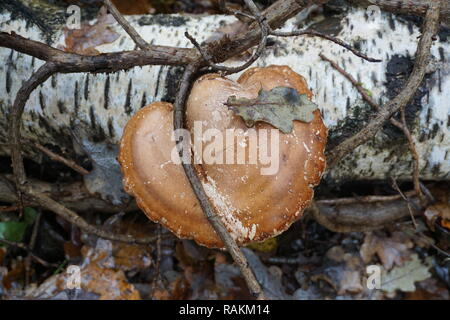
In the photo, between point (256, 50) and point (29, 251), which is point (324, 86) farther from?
point (29, 251)

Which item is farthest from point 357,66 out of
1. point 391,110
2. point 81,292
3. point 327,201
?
point 81,292

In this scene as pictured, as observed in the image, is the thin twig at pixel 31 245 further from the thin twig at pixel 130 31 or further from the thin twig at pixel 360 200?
the thin twig at pixel 360 200

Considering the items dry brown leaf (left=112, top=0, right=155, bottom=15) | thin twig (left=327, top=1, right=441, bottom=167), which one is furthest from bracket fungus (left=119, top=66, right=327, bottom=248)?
dry brown leaf (left=112, top=0, right=155, bottom=15)

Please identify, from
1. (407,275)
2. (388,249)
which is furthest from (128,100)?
(407,275)

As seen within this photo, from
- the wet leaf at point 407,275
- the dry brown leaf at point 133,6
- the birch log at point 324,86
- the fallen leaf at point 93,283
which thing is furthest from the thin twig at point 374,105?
the fallen leaf at point 93,283

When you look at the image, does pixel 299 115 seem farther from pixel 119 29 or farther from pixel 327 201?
pixel 119 29
